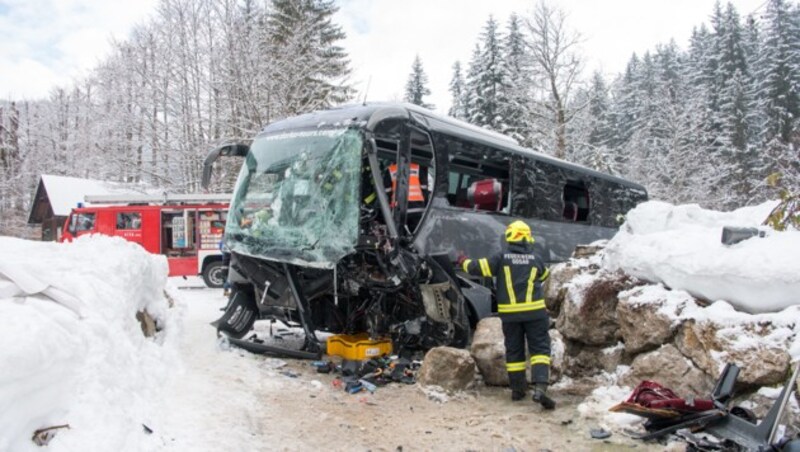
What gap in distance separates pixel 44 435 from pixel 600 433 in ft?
11.8

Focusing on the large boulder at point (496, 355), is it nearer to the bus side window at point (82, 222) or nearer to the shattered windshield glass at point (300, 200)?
the shattered windshield glass at point (300, 200)

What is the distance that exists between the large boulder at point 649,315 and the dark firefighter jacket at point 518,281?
0.76 meters

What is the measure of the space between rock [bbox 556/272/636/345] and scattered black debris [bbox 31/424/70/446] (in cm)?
468

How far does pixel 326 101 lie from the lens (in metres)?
20.4

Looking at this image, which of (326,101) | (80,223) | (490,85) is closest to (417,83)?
(490,85)

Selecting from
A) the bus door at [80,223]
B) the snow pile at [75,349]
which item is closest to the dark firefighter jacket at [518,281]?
the snow pile at [75,349]

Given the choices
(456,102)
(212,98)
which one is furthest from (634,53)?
(212,98)

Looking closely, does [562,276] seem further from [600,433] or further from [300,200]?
[300,200]

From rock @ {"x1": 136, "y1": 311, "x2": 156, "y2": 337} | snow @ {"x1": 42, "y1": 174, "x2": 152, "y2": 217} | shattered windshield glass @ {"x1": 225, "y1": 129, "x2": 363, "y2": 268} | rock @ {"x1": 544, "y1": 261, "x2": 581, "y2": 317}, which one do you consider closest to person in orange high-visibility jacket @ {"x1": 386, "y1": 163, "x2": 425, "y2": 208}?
shattered windshield glass @ {"x1": 225, "y1": 129, "x2": 363, "y2": 268}

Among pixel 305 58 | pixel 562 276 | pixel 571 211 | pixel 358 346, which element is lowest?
pixel 358 346

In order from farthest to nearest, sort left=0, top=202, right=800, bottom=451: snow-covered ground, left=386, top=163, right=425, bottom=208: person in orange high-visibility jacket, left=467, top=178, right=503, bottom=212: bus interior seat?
left=467, top=178, right=503, bottom=212: bus interior seat, left=386, top=163, right=425, bottom=208: person in orange high-visibility jacket, left=0, top=202, right=800, bottom=451: snow-covered ground

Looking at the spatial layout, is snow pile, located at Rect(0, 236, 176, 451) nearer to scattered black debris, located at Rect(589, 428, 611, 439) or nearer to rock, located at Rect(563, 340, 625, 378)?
scattered black debris, located at Rect(589, 428, 611, 439)

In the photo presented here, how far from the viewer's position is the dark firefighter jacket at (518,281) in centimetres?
529

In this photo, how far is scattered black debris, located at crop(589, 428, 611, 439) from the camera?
13.5ft
